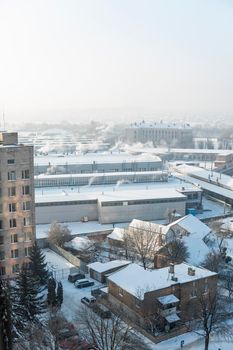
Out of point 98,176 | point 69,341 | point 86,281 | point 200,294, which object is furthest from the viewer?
point 98,176

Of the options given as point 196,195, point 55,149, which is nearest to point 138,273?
point 196,195

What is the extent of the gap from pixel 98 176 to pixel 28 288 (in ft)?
35.4

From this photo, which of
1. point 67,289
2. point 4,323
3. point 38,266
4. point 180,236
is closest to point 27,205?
point 38,266

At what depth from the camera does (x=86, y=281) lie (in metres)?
8.79

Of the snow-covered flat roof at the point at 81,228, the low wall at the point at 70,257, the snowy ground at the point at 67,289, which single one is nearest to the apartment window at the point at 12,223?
the snowy ground at the point at 67,289

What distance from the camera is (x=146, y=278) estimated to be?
732cm

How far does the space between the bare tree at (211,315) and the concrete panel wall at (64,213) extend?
23.0 ft

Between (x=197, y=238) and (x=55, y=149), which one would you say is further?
(x=55, y=149)

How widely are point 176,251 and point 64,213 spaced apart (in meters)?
5.31

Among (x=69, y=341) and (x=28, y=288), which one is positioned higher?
(x=28, y=288)

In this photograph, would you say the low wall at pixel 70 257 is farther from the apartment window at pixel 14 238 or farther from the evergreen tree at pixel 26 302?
the evergreen tree at pixel 26 302

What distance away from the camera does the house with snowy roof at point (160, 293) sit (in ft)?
22.5

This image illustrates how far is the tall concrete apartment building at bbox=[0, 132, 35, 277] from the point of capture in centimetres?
877

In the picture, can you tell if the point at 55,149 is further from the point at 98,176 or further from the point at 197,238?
the point at 197,238
